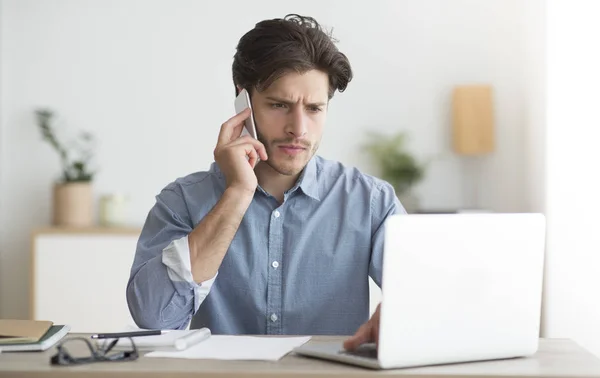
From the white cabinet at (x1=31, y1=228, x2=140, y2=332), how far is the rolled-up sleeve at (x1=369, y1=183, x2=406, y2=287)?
253 cm

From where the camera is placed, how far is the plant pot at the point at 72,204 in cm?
485

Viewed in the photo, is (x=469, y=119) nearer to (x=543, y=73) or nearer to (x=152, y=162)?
(x=543, y=73)

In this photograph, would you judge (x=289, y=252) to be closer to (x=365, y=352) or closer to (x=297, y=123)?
(x=297, y=123)

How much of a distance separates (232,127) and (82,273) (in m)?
2.68

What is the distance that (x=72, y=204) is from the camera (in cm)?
485

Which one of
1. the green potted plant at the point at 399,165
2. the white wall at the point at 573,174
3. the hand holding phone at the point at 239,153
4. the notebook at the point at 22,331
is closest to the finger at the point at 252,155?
the hand holding phone at the point at 239,153

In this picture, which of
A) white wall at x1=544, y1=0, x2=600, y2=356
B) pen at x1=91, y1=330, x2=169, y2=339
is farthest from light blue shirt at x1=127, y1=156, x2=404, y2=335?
white wall at x1=544, y1=0, x2=600, y2=356

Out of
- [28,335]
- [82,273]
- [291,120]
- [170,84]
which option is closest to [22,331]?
[28,335]

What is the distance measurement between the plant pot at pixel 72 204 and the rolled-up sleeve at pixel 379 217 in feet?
9.26

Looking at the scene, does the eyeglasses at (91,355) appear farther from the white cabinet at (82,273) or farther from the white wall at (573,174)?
the white cabinet at (82,273)

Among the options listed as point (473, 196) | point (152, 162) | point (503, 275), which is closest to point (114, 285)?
point (152, 162)

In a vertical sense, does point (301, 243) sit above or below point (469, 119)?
below

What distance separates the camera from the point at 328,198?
93.6 inches

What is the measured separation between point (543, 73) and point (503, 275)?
3045 millimetres
